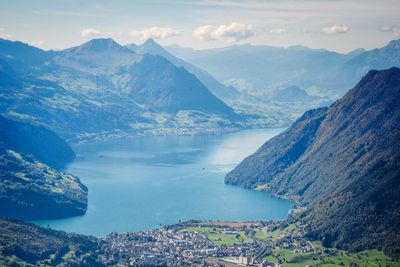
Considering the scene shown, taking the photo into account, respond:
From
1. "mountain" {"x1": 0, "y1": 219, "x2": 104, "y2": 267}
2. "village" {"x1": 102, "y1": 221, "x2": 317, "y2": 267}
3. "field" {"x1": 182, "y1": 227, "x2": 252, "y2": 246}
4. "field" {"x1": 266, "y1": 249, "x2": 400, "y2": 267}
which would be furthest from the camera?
"field" {"x1": 182, "y1": 227, "x2": 252, "y2": 246}

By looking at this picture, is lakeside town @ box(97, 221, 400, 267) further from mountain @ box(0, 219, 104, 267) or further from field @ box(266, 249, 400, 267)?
mountain @ box(0, 219, 104, 267)

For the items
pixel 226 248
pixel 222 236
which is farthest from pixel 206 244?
pixel 222 236

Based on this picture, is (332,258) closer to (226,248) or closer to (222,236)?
(226,248)

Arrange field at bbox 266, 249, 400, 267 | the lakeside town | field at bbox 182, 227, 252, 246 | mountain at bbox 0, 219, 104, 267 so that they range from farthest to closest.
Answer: field at bbox 182, 227, 252, 246
the lakeside town
field at bbox 266, 249, 400, 267
mountain at bbox 0, 219, 104, 267

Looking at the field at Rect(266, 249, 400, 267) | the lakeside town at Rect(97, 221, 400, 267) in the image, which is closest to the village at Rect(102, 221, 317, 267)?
the lakeside town at Rect(97, 221, 400, 267)

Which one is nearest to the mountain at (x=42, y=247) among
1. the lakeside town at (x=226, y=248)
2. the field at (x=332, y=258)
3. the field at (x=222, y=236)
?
the lakeside town at (x=226, y=248)

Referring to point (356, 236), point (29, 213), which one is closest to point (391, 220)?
point (356, 236)
